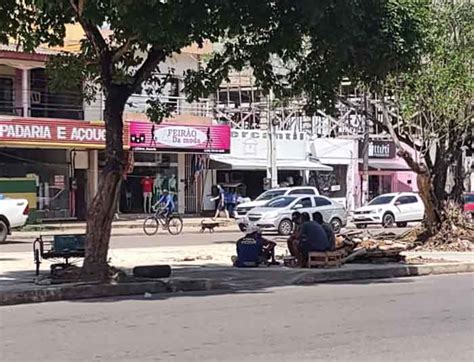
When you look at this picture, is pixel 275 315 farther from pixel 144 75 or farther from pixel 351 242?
pixel 351 242

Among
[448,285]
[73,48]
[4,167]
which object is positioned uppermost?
[73,48]

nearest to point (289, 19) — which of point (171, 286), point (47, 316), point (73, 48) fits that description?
point (171, 286)

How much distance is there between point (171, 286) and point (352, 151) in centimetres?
3755

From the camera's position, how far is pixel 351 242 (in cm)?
2159

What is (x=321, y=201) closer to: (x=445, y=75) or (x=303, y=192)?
(x=303, y=192)

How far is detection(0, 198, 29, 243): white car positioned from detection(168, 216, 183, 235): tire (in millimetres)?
6537

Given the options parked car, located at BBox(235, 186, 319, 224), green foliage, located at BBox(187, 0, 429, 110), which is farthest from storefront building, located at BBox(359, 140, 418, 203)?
green foliage, located at BBox(187, 0, 429, 110)

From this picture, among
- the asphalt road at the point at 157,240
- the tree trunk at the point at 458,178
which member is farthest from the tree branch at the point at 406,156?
the asphalt road at the point at 157,240

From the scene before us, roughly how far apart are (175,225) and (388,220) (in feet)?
36.7

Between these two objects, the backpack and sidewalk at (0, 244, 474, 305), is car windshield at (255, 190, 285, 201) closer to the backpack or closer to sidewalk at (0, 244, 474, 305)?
sidewalk at (0, 244, 474, 305)

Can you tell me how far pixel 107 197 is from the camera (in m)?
15.9

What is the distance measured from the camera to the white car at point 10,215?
2853cm

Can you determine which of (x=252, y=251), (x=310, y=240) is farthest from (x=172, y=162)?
(x=310, y=240)

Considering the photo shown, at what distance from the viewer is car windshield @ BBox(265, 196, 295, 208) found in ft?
112
